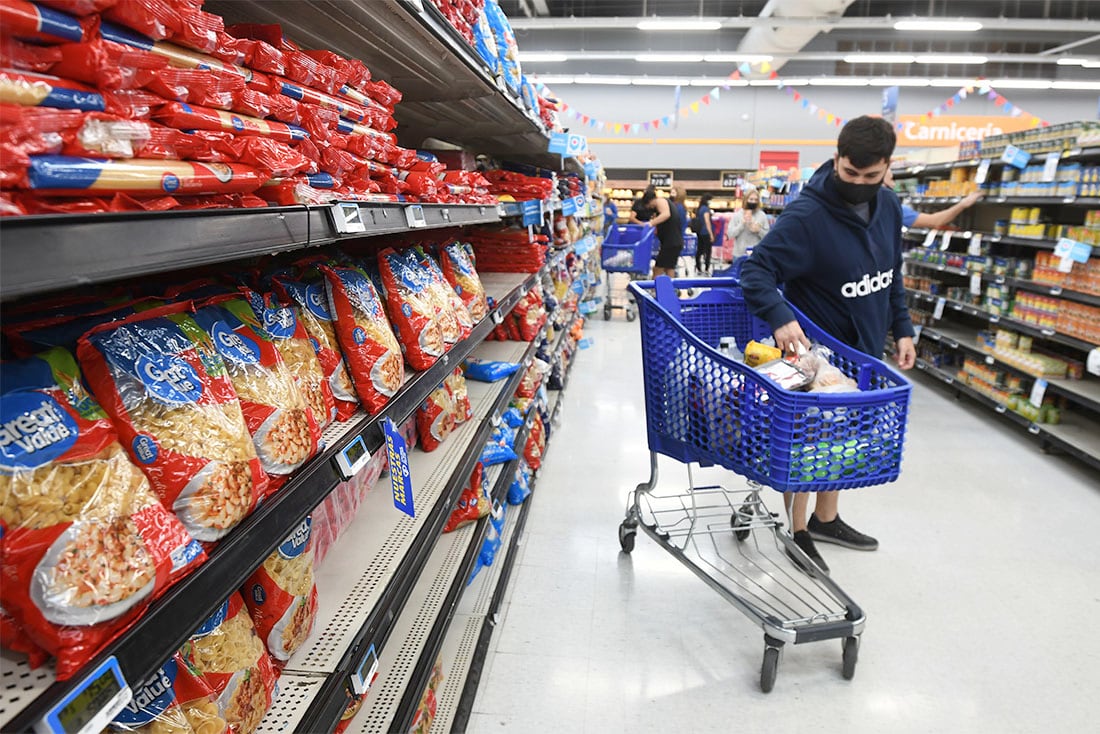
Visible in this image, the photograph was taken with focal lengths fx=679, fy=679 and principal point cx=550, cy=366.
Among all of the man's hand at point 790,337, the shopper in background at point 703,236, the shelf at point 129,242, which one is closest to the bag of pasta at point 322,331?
the shelf at point 129,242

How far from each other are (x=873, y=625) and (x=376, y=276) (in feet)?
6.88

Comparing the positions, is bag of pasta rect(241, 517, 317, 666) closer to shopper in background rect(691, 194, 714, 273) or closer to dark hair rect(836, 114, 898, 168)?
dark hair rect(836, 114, 898, 168)

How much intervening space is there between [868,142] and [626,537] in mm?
1727

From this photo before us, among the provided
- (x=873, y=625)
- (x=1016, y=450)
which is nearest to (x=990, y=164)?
(x=1016, y=450)

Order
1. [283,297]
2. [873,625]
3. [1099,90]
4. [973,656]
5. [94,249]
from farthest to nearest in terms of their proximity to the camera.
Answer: [1099,90], [873,625], [973,656], [283,297], [94,249]

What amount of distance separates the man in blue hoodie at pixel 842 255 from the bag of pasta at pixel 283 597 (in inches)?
63.8

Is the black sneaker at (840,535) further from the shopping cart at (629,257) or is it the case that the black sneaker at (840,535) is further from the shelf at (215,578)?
the shopping cart at (629,257)

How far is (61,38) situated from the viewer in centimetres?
64

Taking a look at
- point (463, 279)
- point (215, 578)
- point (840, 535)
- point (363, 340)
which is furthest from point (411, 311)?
point (840, 535)

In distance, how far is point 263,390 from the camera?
1001 mm

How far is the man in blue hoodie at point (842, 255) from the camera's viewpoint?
2270 millimetres

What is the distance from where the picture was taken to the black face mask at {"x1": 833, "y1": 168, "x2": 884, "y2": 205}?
237 cm

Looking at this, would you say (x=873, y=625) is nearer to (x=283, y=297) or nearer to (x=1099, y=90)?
(x=283, y=297)

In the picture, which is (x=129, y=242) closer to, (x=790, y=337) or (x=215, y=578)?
(x=215, y=578)
